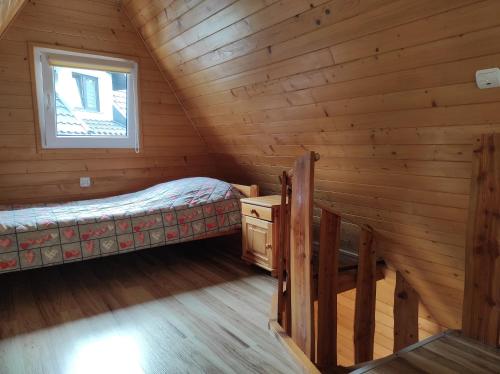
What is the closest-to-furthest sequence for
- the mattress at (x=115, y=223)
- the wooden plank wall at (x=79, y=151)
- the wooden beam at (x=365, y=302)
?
the mattress at (x=115, y=223), the wooden beam at (x=365, y=302), the wooden plank wall at (x=79, y=151)

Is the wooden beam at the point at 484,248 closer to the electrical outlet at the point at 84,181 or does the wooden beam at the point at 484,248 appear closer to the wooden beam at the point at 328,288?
the wooden beam at the point at 328,288

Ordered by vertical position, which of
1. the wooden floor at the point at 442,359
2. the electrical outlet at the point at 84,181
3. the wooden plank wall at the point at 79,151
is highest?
the wooden plank wall at the point at 79,151

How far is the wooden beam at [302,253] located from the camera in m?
1.52

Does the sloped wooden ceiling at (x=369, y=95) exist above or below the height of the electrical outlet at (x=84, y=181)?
above

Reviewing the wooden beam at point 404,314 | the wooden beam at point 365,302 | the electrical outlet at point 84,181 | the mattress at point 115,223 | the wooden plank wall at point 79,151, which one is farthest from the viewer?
the electrical outlet at point 84,181

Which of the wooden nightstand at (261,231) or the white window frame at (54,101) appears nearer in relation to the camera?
the wooden nightstand at (261,231)

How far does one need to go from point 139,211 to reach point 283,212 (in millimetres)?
1380

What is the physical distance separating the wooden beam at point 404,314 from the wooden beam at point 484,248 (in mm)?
1292

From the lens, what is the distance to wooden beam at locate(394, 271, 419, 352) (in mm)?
2793

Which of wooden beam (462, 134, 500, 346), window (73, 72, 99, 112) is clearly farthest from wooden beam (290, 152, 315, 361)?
window (73, 72, 99, 112)

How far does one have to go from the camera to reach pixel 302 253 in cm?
161

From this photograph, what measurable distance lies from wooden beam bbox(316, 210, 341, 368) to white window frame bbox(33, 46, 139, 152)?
2440 millimetres

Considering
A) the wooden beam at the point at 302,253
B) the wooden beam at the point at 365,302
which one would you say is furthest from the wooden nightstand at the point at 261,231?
the wooden beam at the point at 302,253

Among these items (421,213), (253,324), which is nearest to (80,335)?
(253,324)
